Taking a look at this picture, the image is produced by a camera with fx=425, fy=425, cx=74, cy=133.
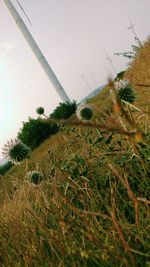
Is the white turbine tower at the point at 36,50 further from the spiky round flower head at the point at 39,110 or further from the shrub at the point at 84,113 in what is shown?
the shrub at the point at 84,113

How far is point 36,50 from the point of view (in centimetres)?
2041

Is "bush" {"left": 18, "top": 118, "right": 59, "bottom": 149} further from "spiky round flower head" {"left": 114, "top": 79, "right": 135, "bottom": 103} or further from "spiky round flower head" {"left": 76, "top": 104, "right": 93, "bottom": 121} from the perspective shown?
"spiky round flower head" {"left": 114, "top": 79, "right": 135, "bottom": 103}

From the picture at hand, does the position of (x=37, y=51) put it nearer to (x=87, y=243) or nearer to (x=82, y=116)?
(x=82, y=116)

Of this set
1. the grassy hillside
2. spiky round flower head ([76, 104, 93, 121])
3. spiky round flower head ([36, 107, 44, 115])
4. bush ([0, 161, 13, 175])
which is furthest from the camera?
bush ([0, 161, 13, 175])

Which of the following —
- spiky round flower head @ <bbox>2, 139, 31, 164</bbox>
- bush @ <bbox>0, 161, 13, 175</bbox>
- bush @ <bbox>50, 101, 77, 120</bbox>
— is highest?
spiky round flower head @ <bbox>2, 139, 31, 164</bbox>

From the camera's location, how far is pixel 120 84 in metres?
4.06

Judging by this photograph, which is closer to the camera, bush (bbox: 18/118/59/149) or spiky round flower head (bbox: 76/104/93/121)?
spiky round flower head (bbox: 76/104/93/121)

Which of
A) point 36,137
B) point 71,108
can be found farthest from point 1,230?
point 71,108

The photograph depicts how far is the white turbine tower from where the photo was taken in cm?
2003

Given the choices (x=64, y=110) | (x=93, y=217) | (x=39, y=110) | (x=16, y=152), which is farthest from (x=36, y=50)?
(x=93, y=217)

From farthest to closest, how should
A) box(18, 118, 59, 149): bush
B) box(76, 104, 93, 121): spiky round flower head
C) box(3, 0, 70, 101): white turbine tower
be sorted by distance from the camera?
box(3, 0, 70, 101): white turbine tower, box(18, 118, 59, 149): bush, box(76, 104, 93, 121): spiky round flower head

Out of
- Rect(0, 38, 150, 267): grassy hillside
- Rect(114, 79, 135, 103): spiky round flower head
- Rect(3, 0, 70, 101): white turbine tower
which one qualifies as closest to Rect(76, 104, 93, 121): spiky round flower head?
Rect(114, 79, 135, 103): spiky round flower head

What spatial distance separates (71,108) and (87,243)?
18.6m

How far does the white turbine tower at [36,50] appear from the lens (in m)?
20.0
